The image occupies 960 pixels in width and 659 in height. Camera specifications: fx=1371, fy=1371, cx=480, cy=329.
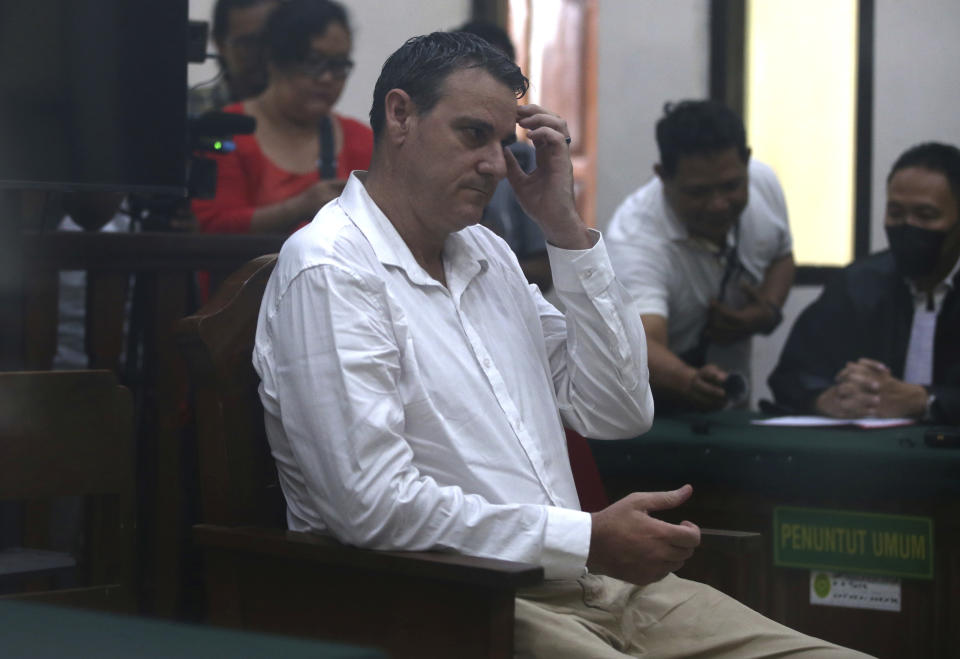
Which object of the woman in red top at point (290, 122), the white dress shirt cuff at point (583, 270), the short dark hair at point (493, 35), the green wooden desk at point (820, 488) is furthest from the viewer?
the short dark hair at point (493, 35)

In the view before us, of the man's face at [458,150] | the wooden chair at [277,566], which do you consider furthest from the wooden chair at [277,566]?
the man's face at [458,150]

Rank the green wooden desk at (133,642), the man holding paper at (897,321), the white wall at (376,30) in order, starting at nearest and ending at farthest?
the green wooden desk at (133,642)
the man holding paper at (897,321)
the white wall at (376,30)

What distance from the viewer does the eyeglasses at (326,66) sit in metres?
3.43

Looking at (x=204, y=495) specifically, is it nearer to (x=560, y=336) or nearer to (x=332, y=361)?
(x=332, y=361)

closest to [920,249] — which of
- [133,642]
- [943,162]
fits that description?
[943,162]

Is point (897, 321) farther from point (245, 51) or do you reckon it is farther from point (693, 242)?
point (245, 51)

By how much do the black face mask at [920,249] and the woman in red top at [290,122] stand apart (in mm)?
1418

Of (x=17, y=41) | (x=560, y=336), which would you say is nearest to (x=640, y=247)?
(x=560, y=336)

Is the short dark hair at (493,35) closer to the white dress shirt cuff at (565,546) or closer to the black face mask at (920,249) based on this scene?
the black face mask at (920,249)

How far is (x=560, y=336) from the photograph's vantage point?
240 cm

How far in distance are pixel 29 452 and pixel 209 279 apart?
3.57ft

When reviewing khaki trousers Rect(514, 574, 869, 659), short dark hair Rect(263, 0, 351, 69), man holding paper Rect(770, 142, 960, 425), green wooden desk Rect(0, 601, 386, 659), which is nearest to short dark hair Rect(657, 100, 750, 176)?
man holding paper Rect(770, 142, 960, 425)

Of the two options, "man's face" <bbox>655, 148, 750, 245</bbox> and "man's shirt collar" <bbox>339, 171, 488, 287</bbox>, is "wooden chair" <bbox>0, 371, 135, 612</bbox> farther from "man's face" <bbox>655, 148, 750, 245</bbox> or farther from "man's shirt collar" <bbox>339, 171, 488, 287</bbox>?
"man's face" <bbox>655, 148, 750, 245</bbox>

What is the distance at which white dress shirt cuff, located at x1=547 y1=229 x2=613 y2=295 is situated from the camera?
7.43 feet
